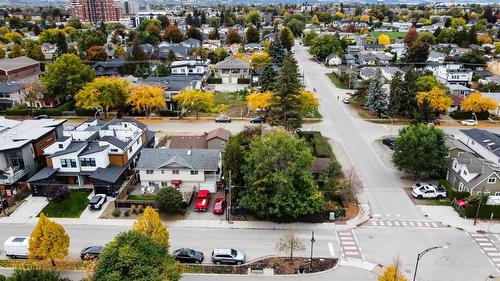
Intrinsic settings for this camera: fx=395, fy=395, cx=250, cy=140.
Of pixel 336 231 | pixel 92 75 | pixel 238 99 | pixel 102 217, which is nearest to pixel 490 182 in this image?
pixel 336 231

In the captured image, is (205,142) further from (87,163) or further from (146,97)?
(146,97)

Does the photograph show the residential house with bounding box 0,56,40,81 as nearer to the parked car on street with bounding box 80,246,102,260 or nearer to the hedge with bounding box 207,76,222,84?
the hedge with bounding box 207,76,222,84

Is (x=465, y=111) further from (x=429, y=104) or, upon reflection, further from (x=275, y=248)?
(x=275, y=248)

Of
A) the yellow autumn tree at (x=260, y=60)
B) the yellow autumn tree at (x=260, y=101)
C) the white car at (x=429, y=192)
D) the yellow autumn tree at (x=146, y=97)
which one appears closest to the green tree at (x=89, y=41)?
the yellow autumn tree at (x=260, y=60)

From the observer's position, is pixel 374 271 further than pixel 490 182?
No

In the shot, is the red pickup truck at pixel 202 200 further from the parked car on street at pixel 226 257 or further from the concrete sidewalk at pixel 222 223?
the parked car on street at pixel 226 257

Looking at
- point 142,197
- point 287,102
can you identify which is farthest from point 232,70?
point 142,197

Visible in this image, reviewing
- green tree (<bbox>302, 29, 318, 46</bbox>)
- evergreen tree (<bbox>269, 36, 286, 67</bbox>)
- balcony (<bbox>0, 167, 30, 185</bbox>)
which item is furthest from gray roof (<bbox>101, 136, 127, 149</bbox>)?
green tree (<bbox>302, 29, 318, 46</bbox>)
